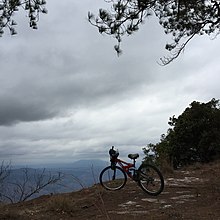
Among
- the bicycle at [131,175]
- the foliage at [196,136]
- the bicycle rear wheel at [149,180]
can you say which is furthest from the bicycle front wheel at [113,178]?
the foliage at [196,136]

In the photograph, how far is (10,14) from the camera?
658cm

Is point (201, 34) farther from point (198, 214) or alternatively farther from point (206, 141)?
point (206, 141)

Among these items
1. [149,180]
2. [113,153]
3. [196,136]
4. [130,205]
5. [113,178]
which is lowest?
[130,205]

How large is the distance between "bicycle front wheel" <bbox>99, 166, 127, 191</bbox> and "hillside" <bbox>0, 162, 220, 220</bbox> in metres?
0.19

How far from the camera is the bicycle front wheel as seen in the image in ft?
26.4

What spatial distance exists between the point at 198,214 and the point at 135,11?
3.76 m

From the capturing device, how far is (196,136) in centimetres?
1783

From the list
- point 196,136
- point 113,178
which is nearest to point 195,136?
point 196,136

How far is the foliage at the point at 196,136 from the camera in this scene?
17.2m

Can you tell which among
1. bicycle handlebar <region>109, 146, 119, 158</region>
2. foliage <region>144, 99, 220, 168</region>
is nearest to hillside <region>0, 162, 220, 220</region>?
bicycle handlebar <region>109, 146, 119, 158</region>

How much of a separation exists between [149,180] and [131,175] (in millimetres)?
423

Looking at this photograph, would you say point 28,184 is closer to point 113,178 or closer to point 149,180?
point 113,178

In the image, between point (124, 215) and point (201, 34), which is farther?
point (201, 34)

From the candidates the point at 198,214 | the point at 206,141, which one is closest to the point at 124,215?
the point at 198,214
